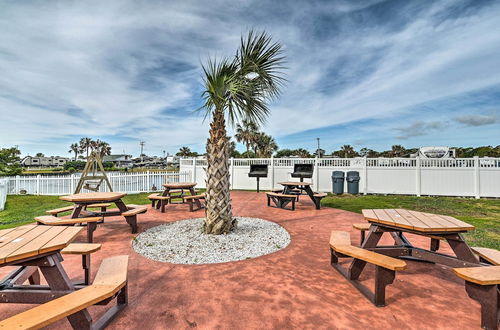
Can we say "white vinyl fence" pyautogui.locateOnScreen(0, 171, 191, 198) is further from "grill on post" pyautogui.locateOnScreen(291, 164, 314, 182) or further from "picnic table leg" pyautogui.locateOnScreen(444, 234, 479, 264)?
"picnic table leg" pyautogui.locateOnScreen(444, 234, 479, 264)

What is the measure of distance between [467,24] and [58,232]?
11.6m

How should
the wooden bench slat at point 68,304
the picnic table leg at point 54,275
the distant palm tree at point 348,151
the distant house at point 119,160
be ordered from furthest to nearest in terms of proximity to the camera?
the distant house at point 119,160 → the distant palm tree at point 348,151 → the picnic table leg at point 54,275 → the wooden bench slat at point 68,304

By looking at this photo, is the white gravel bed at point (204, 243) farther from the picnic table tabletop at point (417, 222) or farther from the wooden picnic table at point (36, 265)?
the picnic table tabletop at point (417, 222)

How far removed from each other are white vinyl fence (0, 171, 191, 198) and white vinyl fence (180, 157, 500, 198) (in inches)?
129

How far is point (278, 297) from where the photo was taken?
2359 mm

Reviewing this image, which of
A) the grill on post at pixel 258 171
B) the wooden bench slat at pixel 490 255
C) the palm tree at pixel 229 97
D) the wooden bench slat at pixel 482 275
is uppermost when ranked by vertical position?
the palm tree at pixel 229 97

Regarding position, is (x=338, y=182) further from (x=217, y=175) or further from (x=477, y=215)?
(x=217, y=175)

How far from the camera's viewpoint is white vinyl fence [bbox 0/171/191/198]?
448 inches

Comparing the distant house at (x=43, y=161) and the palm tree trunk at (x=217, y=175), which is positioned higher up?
the distant house at (x=43, y=161)

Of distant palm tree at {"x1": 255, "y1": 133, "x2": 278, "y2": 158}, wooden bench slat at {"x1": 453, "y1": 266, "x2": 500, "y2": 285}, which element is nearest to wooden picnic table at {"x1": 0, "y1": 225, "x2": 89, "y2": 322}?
wooden bench slat at {"x1": 453, "y1": 266, "x2": 500, "y2": 285}

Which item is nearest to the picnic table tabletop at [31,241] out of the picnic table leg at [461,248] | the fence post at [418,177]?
the picnic table leg at [461,248]

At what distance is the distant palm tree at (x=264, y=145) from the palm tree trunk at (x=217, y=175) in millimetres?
43136

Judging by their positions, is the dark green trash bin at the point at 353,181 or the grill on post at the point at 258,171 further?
the grill on post at the point at 258,171

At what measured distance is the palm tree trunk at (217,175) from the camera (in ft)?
14.5
